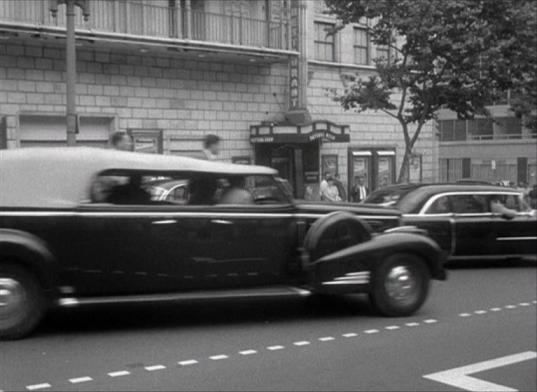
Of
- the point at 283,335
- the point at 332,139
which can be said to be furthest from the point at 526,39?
the point at 283,335

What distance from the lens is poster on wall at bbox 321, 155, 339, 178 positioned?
27203 mm

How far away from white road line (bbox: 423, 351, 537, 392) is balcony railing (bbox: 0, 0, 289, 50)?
51.0ft

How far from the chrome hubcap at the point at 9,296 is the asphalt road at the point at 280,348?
314 mm

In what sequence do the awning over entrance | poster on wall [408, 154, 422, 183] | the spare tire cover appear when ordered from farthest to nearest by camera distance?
poster on wall [408, 154, 422, 183]
the awning over entrance
the spare tire cover

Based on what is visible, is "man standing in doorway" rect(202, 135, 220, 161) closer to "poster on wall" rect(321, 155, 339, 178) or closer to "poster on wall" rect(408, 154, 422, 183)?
"poster on wall" rect(321, 155, 339, 178)

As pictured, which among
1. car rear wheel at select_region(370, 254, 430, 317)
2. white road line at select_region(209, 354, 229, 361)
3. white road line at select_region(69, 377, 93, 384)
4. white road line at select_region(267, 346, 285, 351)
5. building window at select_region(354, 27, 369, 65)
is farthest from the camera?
building window at select_region(354, 27, 369, 65)

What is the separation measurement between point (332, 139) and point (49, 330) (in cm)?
1745

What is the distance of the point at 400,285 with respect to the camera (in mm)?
8953

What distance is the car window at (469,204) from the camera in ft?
43.2

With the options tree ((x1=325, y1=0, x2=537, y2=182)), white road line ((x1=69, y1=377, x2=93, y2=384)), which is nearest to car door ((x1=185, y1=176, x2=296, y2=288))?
white road line ((x1=69, y1=377, x2=93, y2=384))

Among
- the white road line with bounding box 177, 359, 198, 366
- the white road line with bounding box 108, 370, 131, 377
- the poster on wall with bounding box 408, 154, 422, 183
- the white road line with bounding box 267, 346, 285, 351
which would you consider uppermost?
the poster on wall with bounding box 408, 154, 422, 183

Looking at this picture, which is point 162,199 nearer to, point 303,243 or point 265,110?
point 303,243

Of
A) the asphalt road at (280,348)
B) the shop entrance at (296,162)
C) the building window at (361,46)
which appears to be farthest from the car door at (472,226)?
the building window at (361,46)

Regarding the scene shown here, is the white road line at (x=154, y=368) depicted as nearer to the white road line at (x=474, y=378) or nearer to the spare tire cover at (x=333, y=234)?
the white road line at (x=474, y=378)
